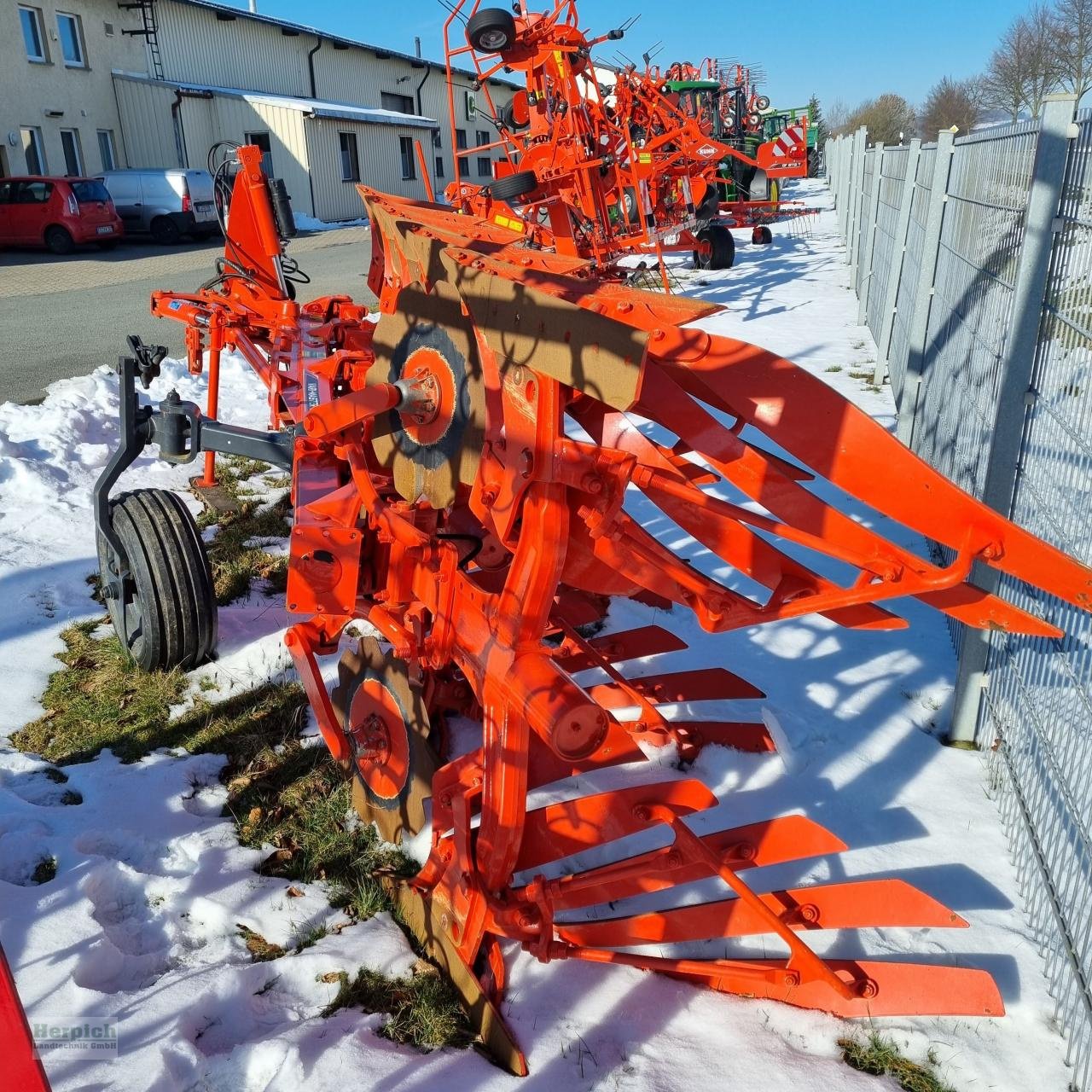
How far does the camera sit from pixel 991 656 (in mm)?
3342

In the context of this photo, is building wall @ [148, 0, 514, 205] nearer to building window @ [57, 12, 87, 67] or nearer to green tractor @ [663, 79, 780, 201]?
building window @ [57, 12, 87, 67]

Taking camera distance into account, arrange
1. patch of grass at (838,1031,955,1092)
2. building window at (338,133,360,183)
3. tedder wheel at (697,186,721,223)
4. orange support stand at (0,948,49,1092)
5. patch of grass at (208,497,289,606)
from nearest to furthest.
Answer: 1. orange support stand at (0,948,49,1092)
2. patch of grass at (838,1031,955,1092)
3. patch of grass at (208,497,289,606)
4. tedder wheel at (697,186,721,223)
5. building window at (338,133,360,183)

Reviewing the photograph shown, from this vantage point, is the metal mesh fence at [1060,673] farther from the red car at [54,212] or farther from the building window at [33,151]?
→ the building window at [33,151]

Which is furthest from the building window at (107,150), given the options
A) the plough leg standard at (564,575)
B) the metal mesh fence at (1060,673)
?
A: the metal mesh fence at (1060,673)

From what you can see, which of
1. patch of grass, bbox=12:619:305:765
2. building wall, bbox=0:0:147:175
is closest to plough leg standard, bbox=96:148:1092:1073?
patch of grass, bbox=12:619:305:765

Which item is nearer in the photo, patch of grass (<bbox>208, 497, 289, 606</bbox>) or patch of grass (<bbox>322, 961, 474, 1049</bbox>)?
patch of grass (<bbox>322, 961, 474, 1049</bbox>)

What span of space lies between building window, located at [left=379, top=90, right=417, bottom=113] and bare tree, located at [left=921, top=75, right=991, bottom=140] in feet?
69.9

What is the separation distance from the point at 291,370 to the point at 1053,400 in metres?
3.25

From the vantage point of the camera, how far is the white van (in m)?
21.3

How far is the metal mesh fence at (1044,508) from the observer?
2475 mm

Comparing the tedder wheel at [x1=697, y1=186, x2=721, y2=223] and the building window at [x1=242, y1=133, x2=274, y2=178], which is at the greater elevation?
the building window at [x1=242, y1=133, x2=274, y2=178]

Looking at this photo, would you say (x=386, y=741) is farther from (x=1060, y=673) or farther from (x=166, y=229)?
(x=166, y=229)

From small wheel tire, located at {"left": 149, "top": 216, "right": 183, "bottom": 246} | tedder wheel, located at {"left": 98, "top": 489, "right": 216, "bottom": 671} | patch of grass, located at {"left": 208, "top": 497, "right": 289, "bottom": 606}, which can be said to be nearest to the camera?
tedder wheel, located at {"left": 98, "top": 489, "right": 216, "bottom": 671}

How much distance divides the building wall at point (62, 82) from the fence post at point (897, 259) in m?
22.0
